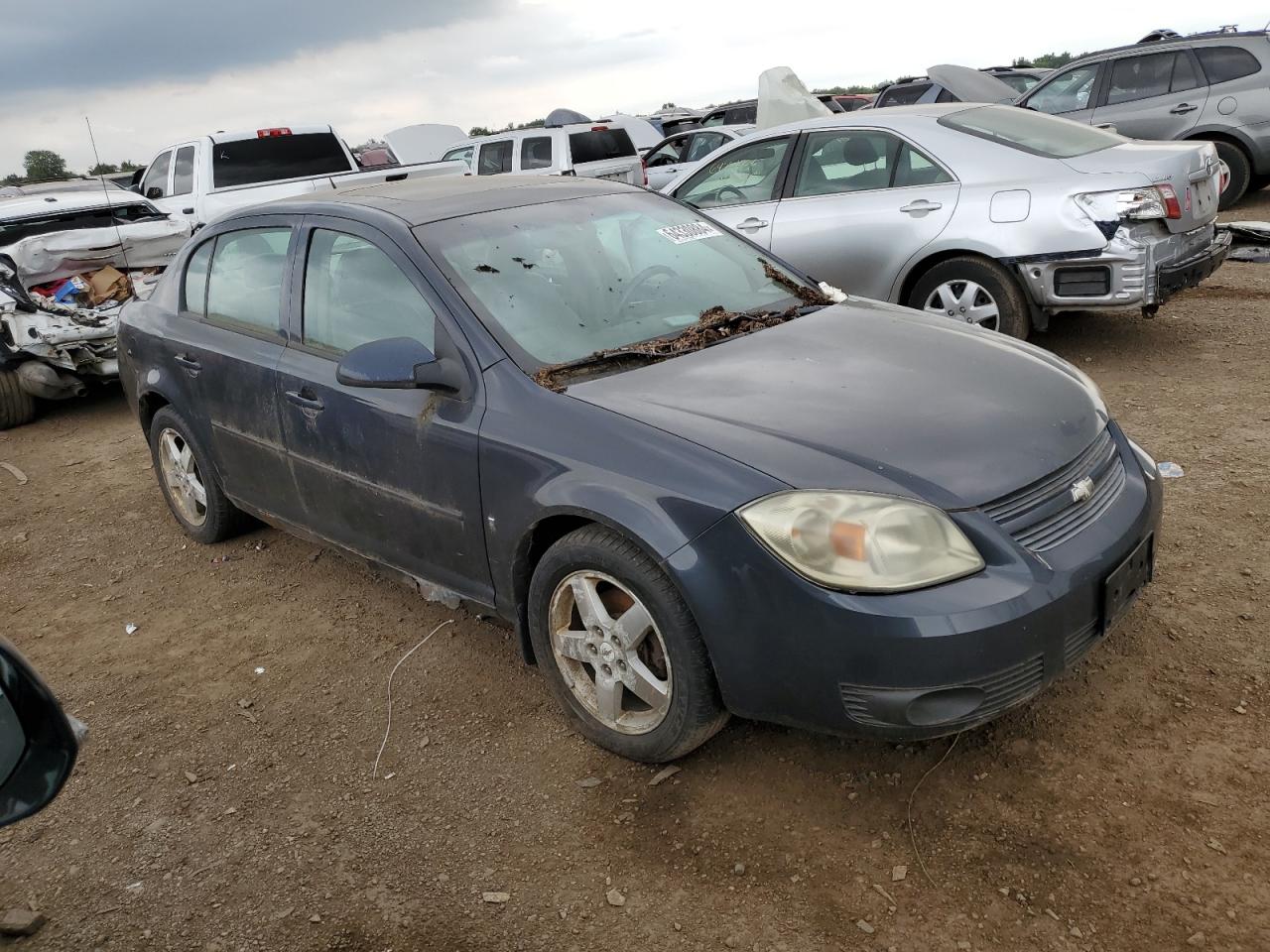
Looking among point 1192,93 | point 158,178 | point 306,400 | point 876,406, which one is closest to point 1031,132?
point 876,406

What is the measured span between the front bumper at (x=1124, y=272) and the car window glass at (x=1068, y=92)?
630 centimetres

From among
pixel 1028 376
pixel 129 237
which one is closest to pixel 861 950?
pixel 1028 376

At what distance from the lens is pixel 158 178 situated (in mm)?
12070

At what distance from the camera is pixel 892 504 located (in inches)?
97.3

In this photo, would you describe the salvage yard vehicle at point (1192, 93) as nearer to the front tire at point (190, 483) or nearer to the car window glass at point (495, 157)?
the car window glass at point (495, 157)

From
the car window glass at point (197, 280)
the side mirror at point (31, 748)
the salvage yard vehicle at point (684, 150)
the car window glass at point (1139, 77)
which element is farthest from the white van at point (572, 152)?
the side mirror at point (31, 748)

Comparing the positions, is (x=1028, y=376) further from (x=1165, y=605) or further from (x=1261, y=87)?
(x=1261, y=87)

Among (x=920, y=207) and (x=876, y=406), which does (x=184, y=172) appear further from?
(x=876, y=406)

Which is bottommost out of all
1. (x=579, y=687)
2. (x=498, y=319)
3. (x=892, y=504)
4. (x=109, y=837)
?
(x=109, y=837)

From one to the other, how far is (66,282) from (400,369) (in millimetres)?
6167

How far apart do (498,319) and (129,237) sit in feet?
20.8

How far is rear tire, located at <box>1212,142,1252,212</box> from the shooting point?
35.4 ft

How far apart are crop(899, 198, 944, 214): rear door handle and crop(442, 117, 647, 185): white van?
7096mm

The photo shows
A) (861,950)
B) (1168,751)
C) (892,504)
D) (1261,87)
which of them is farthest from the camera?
(1261,87)
